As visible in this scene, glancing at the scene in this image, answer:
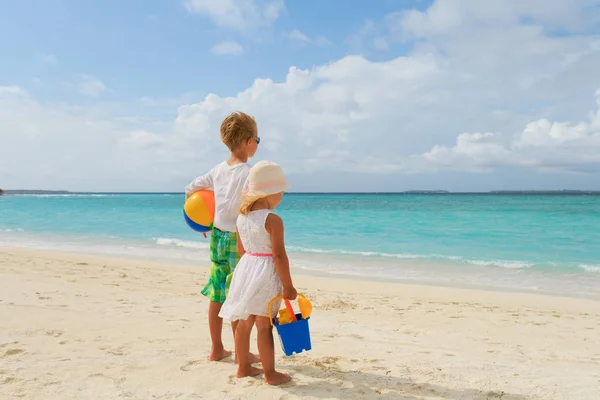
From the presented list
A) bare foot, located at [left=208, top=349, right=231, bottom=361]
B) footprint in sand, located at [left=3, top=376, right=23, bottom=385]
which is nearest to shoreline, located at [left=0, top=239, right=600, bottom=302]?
bare foot, located at [left=208, top=349, right=231, bottom=361]

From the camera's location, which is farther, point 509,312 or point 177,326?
point 509,312

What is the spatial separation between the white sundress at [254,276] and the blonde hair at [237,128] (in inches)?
25.3

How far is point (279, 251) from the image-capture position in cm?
306

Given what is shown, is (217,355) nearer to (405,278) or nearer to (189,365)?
(189,365)

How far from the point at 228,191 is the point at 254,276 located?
740 millimetres

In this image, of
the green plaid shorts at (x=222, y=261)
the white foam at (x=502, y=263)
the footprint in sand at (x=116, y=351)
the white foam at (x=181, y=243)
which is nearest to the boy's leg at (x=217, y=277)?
the green plaid shorts at (x=222, y=261)

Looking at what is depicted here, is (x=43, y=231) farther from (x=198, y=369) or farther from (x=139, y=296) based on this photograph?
(x=198, y=369)

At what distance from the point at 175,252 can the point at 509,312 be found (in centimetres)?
1029

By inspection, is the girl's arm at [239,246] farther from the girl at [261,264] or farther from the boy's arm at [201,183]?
the boy's arm at [201,183]

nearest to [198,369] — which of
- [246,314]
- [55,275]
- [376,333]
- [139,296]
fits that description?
[246,314]

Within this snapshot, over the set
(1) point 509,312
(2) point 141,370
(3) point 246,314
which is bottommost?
(1) point 509,312

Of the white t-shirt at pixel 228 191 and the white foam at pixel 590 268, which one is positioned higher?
the white t-shirt at pixel 228 191

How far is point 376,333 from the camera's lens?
5.12 metres

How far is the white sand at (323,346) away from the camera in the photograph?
3230 mm
